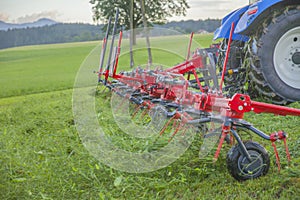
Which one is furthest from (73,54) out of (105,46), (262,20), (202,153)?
(202,153)

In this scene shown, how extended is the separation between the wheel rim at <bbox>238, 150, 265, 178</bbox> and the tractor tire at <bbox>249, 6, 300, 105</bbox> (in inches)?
71.3

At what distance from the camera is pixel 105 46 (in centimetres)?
501

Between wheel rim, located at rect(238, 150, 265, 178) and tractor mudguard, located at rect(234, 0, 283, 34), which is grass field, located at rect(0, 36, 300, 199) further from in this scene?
tractor mudguard, located at rect(234, 0, 283, 34)

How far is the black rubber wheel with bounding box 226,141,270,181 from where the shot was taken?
2119mm

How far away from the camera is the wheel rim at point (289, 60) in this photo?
390 cm

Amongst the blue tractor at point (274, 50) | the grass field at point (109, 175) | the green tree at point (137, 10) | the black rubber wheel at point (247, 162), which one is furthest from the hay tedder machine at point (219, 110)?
the green tree at point (137, 10)

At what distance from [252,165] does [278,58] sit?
213 centimetres

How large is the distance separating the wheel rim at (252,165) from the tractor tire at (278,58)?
1810 mm

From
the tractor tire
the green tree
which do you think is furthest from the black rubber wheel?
the green tree

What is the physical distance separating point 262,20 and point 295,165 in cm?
212

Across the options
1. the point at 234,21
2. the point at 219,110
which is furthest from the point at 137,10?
the point at 219,110

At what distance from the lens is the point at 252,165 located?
7.04ft

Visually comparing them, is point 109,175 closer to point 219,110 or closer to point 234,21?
point 219,110

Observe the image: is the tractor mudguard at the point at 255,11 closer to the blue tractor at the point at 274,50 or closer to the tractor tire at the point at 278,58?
the blue tractor at the point at 274,50
